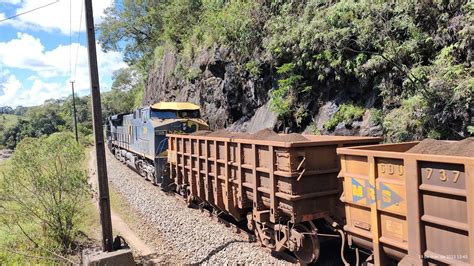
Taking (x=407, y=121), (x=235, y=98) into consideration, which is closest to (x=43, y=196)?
(x=407, y=121)

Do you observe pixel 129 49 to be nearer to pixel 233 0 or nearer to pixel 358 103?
pixel 233 0

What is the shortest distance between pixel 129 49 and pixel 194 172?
127 feet

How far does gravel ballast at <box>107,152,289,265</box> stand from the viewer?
711cm

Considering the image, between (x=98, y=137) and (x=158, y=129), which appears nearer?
(x=98, y=137)

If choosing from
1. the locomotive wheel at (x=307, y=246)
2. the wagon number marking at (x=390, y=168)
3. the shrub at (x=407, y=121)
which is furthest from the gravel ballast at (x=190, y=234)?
the shrub at (x=407, y=121)

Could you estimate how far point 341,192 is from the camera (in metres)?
6.38

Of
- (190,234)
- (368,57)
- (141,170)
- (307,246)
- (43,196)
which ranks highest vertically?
(368,57)

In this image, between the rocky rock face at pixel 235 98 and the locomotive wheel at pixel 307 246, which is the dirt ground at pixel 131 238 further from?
the rocky rock face at pixel 235 98

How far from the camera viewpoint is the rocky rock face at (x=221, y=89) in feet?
52.3

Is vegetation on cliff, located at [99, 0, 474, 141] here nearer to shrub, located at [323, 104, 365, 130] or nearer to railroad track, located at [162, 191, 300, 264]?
shrub, located at [323, 104, 365, 130]

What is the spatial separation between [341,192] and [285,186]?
110 centimetres

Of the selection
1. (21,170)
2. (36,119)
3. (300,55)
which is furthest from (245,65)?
(36,119)

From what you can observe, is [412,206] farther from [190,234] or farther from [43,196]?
[43,196]

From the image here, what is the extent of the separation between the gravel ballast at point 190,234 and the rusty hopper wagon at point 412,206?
254 cm
